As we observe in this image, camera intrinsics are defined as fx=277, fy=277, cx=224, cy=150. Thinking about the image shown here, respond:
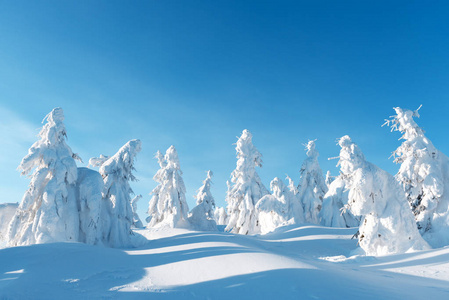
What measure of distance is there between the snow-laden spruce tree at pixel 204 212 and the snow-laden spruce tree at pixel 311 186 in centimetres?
1292

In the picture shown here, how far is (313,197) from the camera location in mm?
36312

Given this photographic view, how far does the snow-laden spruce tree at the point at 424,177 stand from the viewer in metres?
16.7

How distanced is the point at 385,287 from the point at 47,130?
1786 centimetres

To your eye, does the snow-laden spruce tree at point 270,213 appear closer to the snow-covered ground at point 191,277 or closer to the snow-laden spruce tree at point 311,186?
the snow-laden spruce tree at point 311,186

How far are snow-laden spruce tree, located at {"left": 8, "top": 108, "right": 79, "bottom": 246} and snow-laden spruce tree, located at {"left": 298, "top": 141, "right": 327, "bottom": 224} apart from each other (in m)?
28.5

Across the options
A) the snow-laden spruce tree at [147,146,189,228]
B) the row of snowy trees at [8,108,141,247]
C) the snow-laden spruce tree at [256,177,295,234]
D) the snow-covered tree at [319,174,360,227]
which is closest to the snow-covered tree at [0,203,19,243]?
the row of snowy trees at [8,108,141,247]

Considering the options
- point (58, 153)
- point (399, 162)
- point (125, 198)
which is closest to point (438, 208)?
point (399, 162)

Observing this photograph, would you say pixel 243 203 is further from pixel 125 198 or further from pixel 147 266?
pixel 147 266

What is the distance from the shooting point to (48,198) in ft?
48.1

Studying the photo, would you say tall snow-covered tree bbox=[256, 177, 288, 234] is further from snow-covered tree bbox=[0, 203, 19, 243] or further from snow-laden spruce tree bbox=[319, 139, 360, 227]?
snow-covered tree bbox=[0, 203, 19, 243]

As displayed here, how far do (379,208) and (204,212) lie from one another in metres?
20.3

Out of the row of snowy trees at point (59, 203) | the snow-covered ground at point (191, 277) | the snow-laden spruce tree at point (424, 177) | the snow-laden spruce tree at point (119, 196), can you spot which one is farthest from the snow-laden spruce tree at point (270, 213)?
the snow-covered ground at point (191, 277)

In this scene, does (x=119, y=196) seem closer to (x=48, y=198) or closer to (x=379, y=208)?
(x=48, y=198)

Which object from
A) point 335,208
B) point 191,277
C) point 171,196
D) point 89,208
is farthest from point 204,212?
point 191,277
